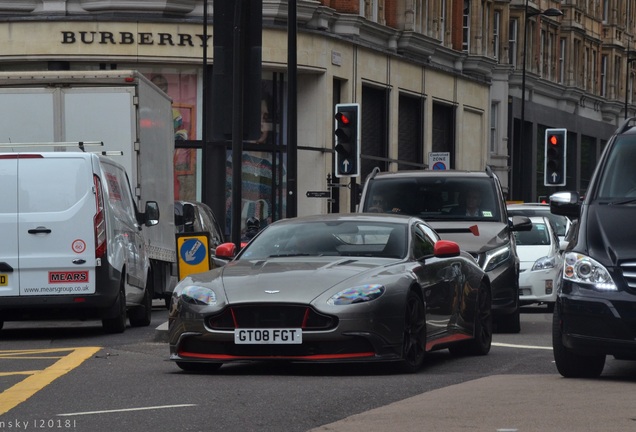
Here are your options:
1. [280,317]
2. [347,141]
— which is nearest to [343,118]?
[347,141]

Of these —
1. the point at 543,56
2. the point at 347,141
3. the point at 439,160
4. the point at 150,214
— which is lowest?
the point at 150,214

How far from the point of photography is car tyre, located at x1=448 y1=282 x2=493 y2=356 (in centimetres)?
1406

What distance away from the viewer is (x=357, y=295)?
37.7 ft

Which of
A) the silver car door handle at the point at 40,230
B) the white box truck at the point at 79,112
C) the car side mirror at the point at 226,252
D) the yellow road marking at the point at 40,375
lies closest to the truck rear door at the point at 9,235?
the silver car door handle at the point at 40,230

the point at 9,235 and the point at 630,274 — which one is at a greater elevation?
the point at 630,274

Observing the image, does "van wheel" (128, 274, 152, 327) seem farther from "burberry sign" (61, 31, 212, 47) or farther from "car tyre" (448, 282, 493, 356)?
"burberry sign" (61, 31, 212, 47)

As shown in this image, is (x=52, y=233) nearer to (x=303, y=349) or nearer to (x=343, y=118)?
(x=303, y=349)

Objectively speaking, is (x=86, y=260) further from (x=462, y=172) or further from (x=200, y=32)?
(x=200, y=32)

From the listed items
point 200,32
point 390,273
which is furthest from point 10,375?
point 200,32

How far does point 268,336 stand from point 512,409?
2.72 metres

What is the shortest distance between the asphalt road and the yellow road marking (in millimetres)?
23

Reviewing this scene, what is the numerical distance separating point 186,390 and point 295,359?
4.08 feet

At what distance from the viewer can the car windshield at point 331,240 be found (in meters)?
12.8

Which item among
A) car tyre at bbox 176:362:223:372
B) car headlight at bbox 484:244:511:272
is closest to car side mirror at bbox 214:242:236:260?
car tyre at bbox 176:362:223:372
